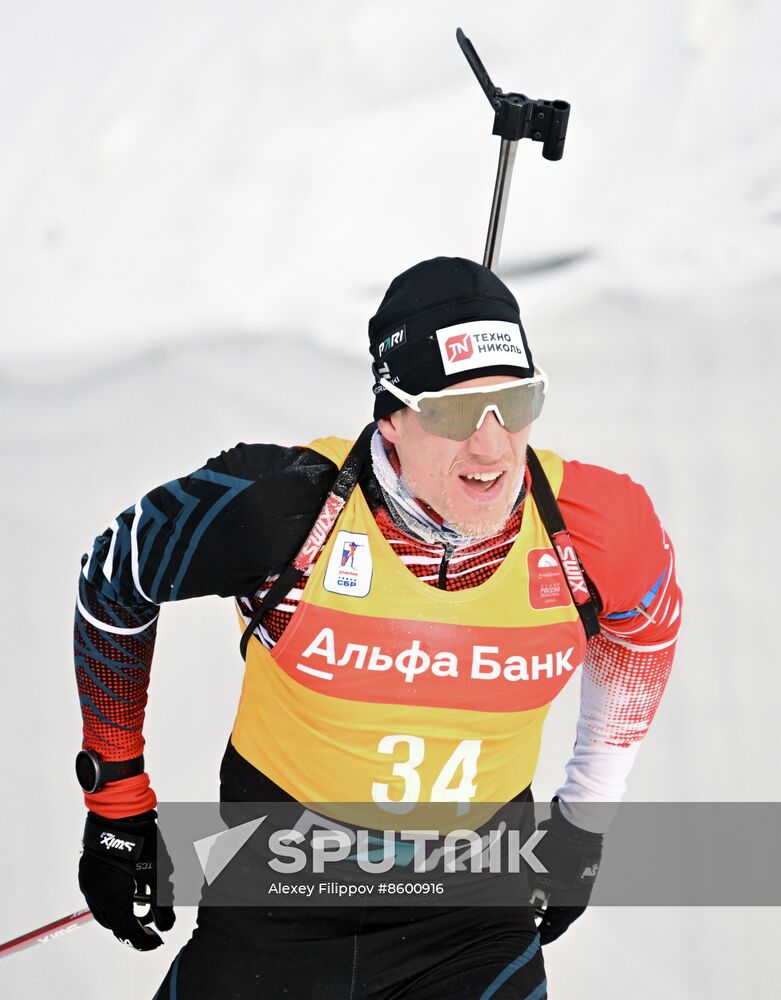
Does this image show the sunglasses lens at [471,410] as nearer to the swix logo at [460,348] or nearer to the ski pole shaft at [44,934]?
the swix logo at [460,348]

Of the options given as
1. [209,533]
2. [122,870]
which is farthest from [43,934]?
[209,533]

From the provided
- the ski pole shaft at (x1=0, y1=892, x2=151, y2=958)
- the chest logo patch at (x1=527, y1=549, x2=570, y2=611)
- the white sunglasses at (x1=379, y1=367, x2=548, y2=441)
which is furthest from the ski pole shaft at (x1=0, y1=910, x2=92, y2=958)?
the white sunglasses at (x1=379, y1=367, x2=548, y2=441)

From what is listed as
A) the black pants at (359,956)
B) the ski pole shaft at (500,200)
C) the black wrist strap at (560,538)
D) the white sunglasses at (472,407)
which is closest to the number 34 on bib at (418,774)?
the black pants at (359,956)

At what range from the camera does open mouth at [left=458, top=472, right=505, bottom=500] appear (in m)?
2.41

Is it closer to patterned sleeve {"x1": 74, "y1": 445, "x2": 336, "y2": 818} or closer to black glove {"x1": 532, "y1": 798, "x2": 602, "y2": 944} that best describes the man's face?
patterned sleeve {"x1": 74, "y1": 445, "x2": 336, "y2": 818}

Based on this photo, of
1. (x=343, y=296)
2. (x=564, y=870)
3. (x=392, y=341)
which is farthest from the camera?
(x=343, y=296)

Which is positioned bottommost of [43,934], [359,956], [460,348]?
[43,934]

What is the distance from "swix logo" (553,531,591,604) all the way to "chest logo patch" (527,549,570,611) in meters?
0.01

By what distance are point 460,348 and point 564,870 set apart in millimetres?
1175

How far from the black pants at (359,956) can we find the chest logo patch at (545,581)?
1.93ft

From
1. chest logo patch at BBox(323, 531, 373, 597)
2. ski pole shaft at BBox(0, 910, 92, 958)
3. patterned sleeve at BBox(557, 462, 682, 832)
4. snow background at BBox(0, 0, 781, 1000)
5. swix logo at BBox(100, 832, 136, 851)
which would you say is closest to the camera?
chest logo patch at BBox(323, 531, 373, 597)

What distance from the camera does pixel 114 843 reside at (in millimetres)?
2799

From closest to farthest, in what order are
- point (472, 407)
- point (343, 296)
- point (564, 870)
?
point (472, 407), point (564, 870), point (343, 296)

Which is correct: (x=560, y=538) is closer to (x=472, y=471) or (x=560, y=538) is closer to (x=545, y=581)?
(x=545, y=581)
